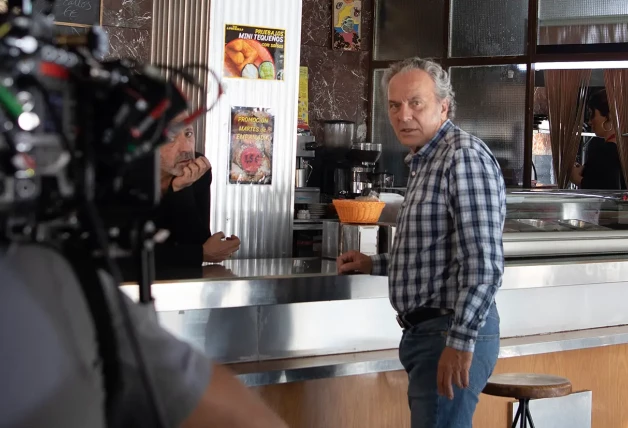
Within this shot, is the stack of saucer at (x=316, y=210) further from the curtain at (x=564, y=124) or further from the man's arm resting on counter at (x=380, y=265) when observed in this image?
the man's arm resting on counter at (x=380, y=265)

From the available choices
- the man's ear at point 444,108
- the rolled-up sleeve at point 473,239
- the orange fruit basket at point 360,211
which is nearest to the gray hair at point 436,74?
the man's ear at point 444,108

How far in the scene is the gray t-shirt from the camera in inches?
24.0

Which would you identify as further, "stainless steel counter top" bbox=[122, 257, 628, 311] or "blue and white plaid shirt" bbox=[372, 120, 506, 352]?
"stainless steel counter top" bbox=[122, 257, 628, 311]

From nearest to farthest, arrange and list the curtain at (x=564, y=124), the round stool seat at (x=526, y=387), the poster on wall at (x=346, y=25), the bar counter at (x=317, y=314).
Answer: the bar counter at (x=317, y=314) < the round stool seat at (x=526, y=387) < the curtain at (x=564, y=124) < the poster on wall at (x=346, y=25)

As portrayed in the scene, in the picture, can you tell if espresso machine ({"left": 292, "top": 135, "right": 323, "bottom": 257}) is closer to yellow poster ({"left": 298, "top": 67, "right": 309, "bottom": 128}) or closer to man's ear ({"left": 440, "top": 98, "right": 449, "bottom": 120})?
yellow poster ({"left": 298, "top": 67, "right": 309, "bottom": 128})

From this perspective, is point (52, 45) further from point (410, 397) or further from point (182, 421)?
point (410, 397)

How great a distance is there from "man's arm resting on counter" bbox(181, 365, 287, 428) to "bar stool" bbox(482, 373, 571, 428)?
2.17 metres

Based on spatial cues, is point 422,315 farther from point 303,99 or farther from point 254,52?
point 303,99

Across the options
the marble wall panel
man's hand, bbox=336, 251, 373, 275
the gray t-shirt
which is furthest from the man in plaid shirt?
the marble wall panel

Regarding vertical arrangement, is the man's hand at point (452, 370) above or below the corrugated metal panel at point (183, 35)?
below

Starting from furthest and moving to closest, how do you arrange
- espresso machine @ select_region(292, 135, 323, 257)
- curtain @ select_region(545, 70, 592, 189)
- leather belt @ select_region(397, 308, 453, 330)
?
curtain @ select_region(545, 70, 592, 189) → espresso machine @ select_region(292, 135, 323, 257) → leather belt @ select_region(397, 308, 453, 330)

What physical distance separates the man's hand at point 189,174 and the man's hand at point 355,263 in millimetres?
674

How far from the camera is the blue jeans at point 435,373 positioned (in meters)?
2.31

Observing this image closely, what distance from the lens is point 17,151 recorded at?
54 cm
